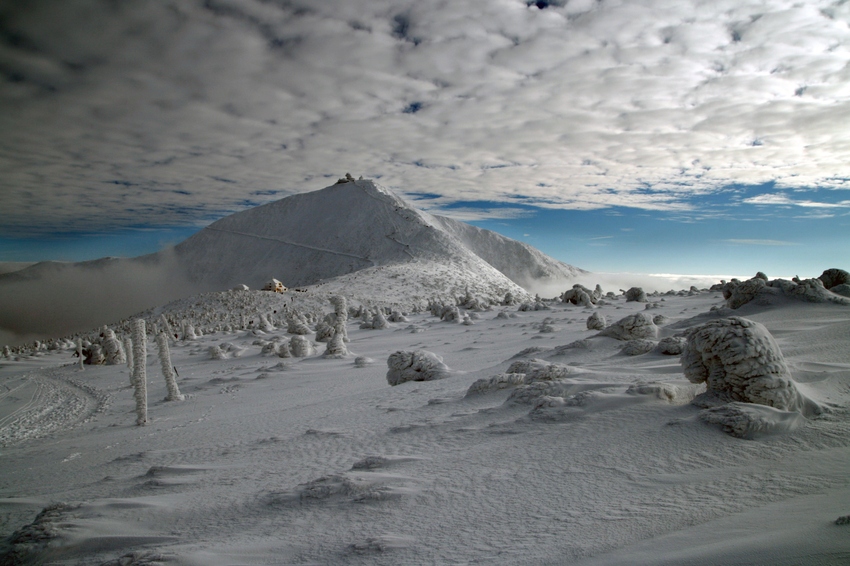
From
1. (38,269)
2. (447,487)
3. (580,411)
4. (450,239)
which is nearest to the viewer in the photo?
(447,487)

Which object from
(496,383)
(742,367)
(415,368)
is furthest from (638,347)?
(415,368)

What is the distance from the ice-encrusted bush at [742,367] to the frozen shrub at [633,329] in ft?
11.0

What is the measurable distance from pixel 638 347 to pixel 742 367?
2796 mm

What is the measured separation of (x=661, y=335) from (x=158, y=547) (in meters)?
7.35

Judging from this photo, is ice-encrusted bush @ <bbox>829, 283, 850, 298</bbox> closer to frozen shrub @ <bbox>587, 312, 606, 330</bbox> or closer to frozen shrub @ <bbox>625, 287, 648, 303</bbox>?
frozen shrub @ <bbox>587, 312, 606, 330</bbox>

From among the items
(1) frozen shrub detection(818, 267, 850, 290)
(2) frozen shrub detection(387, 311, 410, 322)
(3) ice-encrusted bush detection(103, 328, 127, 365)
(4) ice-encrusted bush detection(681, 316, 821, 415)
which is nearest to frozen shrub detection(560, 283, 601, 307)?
(2) frozen shrub detection(387, 311, 410, 322)

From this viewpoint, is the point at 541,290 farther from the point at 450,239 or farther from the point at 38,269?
the point at 38,269

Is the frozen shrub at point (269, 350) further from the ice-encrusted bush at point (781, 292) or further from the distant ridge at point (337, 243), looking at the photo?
the distant ridge at point (337, 243)

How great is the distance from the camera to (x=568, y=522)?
2.15 meters

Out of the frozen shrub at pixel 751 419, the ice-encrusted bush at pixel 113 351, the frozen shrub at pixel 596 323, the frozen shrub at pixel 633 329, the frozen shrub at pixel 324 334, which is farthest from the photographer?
the ice-encrusted bush at pixel 113 351

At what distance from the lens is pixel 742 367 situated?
10.6 feet

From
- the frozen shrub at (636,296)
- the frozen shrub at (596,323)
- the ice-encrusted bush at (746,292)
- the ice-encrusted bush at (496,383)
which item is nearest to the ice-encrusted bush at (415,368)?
the ice-encrusted bush at (496,383)

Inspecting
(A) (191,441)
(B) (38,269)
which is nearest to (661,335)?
(A) (191,441)

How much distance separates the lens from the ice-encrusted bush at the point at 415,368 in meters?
6.62
